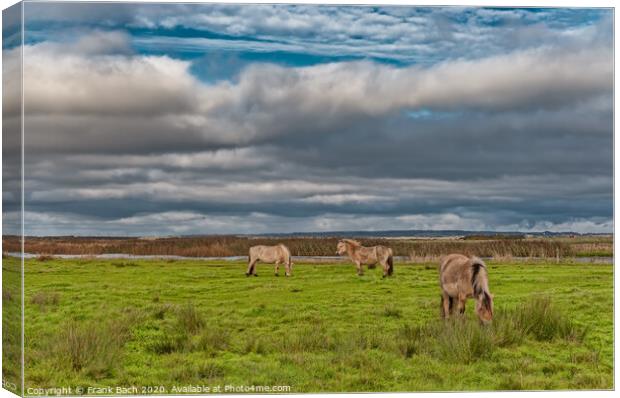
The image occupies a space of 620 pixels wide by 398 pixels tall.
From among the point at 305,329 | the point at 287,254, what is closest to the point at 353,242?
the point at 287,254

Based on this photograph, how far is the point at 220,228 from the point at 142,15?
3.66 m

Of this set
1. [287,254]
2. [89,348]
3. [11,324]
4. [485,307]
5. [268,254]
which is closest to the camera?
[89,348]

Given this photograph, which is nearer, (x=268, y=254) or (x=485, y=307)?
(x=268, y=254)

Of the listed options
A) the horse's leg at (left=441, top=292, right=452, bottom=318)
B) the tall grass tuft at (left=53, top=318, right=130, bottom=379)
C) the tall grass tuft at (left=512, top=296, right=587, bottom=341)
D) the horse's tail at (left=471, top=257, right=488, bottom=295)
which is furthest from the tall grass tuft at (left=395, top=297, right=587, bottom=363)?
the tall grass tuft at (left=53, top=318, right=130, bottom=379)

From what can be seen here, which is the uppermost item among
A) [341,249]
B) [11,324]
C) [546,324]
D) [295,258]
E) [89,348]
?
[341,249]

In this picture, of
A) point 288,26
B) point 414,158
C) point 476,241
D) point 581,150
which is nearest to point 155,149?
point 288,26

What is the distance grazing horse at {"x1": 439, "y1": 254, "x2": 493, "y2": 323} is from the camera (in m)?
17.6

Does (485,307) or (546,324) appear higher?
(485,307)

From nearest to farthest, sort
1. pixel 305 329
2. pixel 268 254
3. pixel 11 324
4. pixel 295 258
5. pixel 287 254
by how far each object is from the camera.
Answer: pixel 11 324
pixel 305 329
pixel 268 254
pixel 287 254
pixel 295 258

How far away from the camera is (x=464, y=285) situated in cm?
1766

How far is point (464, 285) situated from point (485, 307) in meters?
0.50

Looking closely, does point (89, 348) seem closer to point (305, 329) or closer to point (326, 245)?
point (305, 329)

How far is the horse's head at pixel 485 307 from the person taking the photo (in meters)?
17.5

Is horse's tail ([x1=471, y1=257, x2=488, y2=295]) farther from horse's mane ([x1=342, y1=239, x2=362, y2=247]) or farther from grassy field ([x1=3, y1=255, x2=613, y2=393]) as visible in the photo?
horse's mane ([x1=342, y1=239, x2=362, y2=247])
